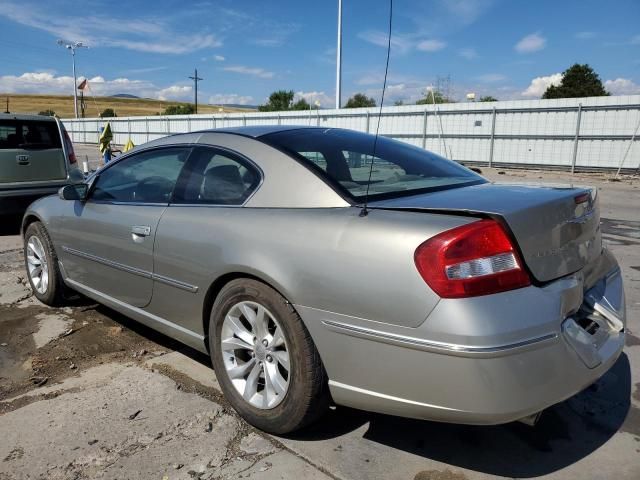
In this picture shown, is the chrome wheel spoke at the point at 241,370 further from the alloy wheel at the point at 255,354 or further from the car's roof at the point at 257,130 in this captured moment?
the car's roof at the point at 257,130

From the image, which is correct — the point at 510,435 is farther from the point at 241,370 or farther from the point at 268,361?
the point at 241,370

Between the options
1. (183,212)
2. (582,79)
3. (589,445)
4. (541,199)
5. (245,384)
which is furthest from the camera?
(582,79)

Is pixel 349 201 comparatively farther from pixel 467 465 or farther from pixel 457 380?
pixel 467 465

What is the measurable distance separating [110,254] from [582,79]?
2088 inches

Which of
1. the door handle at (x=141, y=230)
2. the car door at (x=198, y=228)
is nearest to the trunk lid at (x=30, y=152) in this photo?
the door handle at (x=141, y=230)

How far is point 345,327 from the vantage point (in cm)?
219

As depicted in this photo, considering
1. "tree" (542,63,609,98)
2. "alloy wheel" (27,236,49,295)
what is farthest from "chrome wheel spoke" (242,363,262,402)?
"tree" (542,63,609,98)

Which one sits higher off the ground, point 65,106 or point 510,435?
point 65,106

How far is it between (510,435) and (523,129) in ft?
60.7

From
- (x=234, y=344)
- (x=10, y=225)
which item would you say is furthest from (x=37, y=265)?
(x=10, y=225)

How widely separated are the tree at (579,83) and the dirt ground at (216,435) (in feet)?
166

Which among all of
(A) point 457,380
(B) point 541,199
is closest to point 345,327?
(A) point 457,380

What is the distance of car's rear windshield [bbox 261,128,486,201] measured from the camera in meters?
2.65

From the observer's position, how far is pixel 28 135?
781cm
